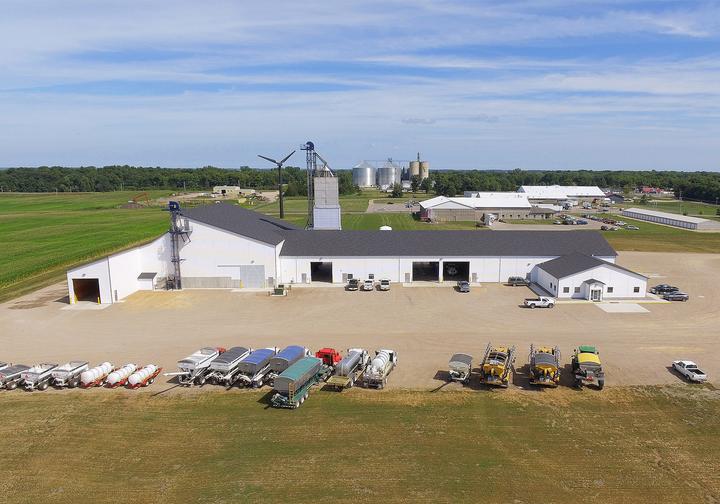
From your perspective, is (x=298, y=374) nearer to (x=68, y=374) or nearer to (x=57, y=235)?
(x=68, y=374)

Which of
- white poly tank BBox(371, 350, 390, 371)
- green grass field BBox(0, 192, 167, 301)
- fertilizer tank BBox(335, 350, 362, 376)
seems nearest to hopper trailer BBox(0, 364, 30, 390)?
fertilizer tank BBox(335, 350, 362, 376)

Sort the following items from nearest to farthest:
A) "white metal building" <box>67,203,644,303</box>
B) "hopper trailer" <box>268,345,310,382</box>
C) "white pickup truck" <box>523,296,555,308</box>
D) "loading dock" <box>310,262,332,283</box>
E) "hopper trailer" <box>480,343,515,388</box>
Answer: "hopper trailer" <box>480,343,515,388</box>, "hopper trailer" <box>268,345,310,382</box>, "white pickup truck" <box>523,296,555,308</box>, "white metal building" <box>67,203,644,303</box>, "loading dock" <box>310,262,332,283</box>

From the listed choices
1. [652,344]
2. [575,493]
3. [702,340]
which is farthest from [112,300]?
[702,340]

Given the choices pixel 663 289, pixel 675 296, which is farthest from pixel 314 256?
pixel 675 296

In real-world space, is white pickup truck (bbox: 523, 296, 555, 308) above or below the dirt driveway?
above

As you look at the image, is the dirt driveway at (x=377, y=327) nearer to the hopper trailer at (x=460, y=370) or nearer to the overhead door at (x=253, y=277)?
the hopper trailer at (x=460, y=370)

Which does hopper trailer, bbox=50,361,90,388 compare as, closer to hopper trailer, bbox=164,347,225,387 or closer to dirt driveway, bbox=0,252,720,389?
dirt driveway, bbox=0,252,720,389
